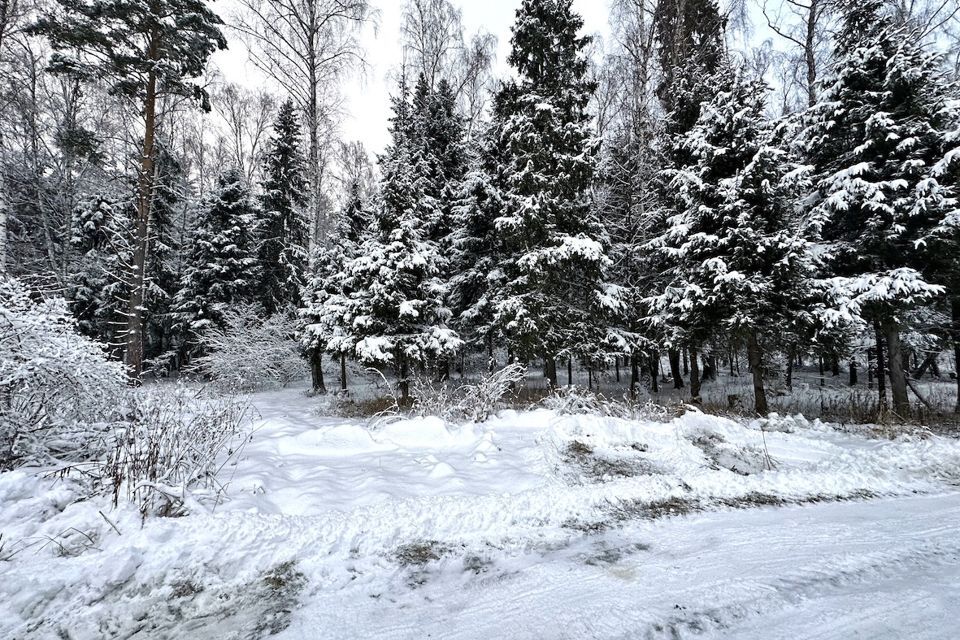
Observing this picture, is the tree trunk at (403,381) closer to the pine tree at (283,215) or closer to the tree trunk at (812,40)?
the pine tree at (283,215)

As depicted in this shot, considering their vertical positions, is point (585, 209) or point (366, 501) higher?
point (585, 209)

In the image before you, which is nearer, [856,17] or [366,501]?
[366,501]

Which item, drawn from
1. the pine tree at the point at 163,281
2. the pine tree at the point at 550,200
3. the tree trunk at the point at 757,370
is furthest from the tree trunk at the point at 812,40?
the pine tree at the point at 163,281

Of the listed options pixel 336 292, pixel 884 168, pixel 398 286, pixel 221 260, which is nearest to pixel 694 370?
pixel 884 168

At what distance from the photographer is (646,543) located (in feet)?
10.4

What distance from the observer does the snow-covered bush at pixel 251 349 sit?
1659 centimetres

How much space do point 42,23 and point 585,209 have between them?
13.7 metres

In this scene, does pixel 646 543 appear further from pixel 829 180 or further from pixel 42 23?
pixel 42 23

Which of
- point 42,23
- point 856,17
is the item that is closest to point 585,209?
point 856,17

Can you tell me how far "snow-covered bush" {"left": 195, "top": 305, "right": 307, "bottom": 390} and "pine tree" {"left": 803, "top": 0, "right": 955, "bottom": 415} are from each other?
19.8m

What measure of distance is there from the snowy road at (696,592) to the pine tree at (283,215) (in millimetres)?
18206

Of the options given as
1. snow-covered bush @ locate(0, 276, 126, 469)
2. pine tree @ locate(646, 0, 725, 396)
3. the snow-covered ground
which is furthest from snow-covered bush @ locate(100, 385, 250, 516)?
pine tree @ locate(646, 0, 725, 396)

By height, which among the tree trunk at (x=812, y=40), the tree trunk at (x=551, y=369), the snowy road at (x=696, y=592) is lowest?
the snowy road at (x=696, y=592)

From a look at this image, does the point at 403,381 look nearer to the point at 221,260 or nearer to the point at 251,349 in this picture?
the point at 251,349
